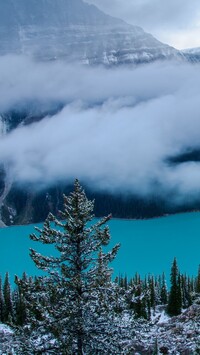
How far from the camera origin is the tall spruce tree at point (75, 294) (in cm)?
1727

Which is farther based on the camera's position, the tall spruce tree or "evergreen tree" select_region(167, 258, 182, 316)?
"evergreen tree" select_region(167, 258, 182, 316)

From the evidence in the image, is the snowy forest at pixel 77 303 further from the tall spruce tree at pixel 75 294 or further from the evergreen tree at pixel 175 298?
the evergreen tree at pixel 175 298

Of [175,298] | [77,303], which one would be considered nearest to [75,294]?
[77,303]

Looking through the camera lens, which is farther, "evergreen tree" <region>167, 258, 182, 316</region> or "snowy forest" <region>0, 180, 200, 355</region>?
"evergreen tree" <region>167, 258, 182, 316</region>

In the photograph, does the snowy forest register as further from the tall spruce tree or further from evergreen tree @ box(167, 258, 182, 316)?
evergreen tree @ box(167, 258, 182, 316)

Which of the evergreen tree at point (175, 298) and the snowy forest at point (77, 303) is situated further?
the evergreen tree at point (175, 298)

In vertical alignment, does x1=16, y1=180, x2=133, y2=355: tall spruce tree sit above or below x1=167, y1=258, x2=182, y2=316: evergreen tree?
below

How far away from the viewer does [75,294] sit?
17906 millimetres

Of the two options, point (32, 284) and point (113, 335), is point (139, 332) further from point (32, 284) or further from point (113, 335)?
point (32, 284)

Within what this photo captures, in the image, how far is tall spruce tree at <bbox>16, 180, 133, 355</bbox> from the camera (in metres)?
17.3

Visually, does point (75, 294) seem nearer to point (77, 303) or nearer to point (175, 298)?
point (77, 303)

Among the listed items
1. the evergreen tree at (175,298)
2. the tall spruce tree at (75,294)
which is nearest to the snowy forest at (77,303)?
the tall spruce tree at (75,294)

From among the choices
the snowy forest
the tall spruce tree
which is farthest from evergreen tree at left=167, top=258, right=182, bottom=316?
the tall spruce tree

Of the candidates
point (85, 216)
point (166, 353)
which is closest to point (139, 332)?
point (85, 216)
